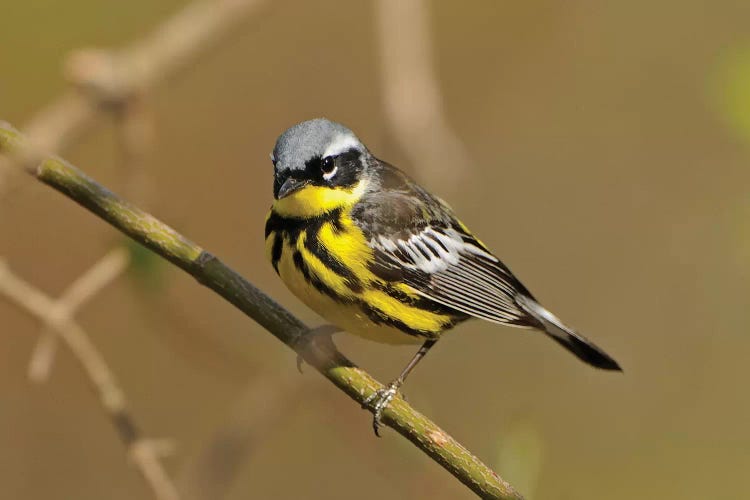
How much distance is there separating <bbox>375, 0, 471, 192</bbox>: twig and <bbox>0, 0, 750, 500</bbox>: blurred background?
16 millimetres

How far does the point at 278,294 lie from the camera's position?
6.37 m

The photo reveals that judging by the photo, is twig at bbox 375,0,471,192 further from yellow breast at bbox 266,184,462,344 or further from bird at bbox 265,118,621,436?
yellow breast at bbox 266,184,462,344

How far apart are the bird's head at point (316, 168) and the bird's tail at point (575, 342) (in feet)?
2.92

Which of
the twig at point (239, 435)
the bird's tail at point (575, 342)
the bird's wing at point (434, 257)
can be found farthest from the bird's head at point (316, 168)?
the bird's tail at point (575, 342)

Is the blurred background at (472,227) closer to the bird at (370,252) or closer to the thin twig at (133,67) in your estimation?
the bird at (370,252)

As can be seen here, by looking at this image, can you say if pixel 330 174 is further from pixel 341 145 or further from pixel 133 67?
pixel 133 67

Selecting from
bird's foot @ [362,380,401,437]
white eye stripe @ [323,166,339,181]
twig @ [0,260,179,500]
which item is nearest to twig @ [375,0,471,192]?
white eye stripe @ [323,166,339,181]

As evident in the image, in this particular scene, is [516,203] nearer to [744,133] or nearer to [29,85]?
[29,85]

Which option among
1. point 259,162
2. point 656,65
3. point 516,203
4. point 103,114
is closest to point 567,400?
point 516,203

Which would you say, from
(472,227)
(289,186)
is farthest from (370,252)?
(472,227)

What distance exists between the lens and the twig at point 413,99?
150 inches

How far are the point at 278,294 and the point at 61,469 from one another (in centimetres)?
152

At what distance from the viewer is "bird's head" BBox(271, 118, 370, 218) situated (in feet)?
11.3

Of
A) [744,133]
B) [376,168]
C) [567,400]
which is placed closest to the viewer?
[744,133]
